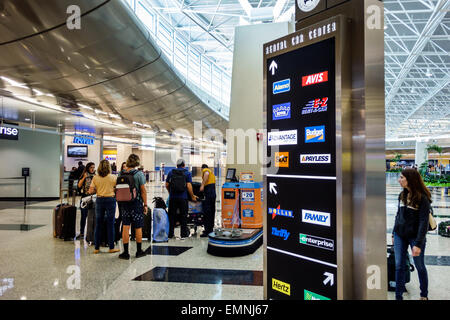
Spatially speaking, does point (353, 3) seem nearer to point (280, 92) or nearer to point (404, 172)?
point (280, 92)

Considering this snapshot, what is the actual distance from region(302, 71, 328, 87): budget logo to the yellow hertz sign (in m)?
1.78

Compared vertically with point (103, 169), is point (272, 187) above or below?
below

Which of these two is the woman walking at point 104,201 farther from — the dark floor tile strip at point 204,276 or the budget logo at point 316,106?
the budget logo at point 316,106

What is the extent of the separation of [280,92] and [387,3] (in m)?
17.9

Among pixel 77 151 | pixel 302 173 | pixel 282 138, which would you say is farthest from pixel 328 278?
pixel 77 151

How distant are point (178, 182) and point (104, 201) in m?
1.71

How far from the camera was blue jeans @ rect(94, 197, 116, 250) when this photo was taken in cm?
611

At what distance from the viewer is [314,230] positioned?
8.58ft

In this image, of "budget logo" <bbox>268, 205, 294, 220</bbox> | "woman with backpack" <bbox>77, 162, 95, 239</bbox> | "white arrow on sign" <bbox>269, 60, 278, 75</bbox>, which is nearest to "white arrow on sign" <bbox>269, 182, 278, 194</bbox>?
"budget logo" <bbox>268, 205, 294, 220</bbox>

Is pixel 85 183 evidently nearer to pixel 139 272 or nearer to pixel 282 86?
pixel 139 272

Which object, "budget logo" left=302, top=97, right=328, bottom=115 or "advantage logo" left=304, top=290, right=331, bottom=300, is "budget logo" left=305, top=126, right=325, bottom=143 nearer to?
"budget logo" left=302, top=97, right=328, bottom=115

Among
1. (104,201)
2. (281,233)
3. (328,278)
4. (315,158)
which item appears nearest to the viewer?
(328,278)

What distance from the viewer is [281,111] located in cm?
293
